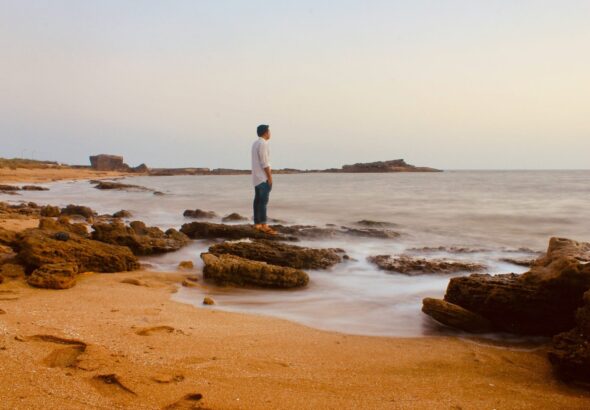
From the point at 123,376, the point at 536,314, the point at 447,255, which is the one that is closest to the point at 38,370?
the point at 123,376

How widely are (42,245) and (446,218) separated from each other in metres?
14.5

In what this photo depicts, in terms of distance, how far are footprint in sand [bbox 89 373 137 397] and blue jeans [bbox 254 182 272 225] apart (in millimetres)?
6347

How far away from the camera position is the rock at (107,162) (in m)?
94.3

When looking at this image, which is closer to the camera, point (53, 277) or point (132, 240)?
point (53, 277)

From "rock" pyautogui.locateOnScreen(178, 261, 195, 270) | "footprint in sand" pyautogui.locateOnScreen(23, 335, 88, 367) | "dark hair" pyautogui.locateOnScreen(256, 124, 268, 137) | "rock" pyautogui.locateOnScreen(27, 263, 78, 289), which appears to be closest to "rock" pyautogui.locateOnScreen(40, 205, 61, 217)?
"dark hair" pyautogui.locateOnScreen(256, 124, 268, 137)

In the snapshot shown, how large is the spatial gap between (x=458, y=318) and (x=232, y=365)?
90.2 inches

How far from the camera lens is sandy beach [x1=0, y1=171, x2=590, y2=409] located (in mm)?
2668

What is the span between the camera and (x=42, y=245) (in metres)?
5.77

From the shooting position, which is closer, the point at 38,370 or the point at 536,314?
the point at 38,370

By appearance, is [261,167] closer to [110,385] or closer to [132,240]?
[132,240]

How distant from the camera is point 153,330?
3.77 metres

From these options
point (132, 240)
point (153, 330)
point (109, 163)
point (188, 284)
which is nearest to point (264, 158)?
point (132, 240)

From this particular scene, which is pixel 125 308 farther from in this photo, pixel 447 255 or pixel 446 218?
pixel 446 218

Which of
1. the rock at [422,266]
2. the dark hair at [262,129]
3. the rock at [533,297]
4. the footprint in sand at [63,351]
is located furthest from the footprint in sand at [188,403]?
the dark hair at [262,129]
